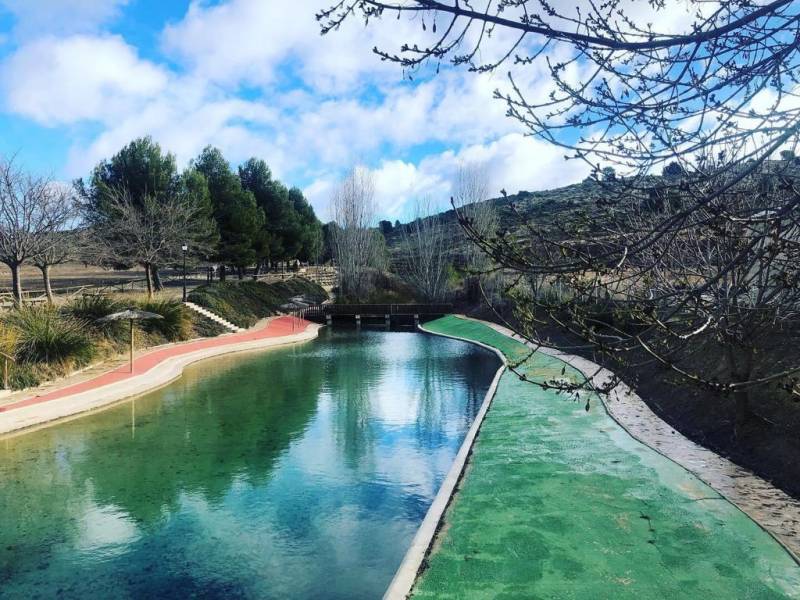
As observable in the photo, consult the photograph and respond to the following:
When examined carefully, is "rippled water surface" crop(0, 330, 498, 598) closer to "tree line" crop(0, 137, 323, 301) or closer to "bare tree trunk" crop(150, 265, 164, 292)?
"tree line" crop(0, 137, 323, 301)

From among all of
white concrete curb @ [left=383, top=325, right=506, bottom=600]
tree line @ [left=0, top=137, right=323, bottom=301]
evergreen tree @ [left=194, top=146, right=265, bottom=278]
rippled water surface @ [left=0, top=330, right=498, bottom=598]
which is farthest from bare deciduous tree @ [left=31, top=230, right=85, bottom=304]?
white concrete curb @ [left=383, top=325, right=506, bottom=600]

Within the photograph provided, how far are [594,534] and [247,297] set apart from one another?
30.4 metres

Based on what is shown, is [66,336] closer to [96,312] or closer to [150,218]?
[96,312]

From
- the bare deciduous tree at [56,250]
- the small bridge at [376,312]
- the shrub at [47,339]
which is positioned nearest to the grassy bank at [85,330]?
the shrub at [47,339]

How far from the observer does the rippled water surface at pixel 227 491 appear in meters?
6.47

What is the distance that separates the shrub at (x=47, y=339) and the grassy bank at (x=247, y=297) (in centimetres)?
Answer: 1156

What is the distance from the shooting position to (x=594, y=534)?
20.7 ft

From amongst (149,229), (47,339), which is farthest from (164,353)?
(149,229)

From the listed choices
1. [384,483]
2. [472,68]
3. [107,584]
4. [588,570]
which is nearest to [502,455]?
[384,483]

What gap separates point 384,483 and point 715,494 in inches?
186

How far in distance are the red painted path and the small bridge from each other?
195 cm

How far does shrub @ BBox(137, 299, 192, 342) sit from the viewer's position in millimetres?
22734

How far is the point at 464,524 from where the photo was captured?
6645 millimetres

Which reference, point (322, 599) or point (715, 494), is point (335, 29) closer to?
point (322, 599)
